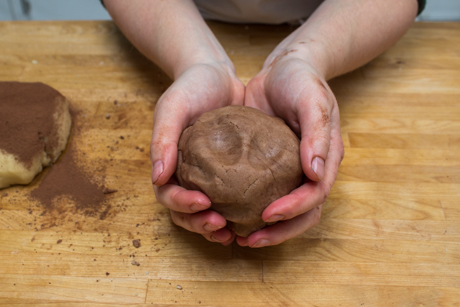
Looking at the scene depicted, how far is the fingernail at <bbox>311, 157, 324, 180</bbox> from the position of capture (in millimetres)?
1367

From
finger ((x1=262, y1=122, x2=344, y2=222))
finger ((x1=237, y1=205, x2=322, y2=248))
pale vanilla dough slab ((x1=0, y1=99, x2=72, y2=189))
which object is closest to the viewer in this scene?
finger ((x1=262, y1=122, x2=344, y2=222))

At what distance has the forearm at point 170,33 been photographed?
2.03 meters

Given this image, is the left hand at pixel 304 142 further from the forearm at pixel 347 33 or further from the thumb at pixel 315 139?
the forearm at pixel 347 33

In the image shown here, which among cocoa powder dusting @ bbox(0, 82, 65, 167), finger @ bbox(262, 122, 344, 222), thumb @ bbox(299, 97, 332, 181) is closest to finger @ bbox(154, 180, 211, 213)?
finger @ bbox(262, 122, 344, 222)

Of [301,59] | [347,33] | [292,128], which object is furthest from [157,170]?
[347,33]

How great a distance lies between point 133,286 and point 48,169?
86 cm

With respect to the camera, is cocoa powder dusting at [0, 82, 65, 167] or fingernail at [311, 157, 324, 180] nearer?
fingernail at [311, 157, 324, 180]

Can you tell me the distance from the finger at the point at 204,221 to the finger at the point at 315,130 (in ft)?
1.20

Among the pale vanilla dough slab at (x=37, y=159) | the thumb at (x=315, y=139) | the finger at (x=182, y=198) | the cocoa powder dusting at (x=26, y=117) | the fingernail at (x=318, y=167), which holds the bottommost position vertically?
the pale vanilla dough slab at (x=37, y=159)

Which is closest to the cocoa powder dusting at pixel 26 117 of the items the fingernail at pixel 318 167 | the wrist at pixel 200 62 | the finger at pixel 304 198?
the wrist at pixel 200 62

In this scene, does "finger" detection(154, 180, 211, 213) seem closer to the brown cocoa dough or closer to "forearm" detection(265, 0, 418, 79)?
the brown cocoa dough

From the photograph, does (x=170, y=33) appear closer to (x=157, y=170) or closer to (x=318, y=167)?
(x=157, y=170)

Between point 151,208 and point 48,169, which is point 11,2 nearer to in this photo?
point 48,169

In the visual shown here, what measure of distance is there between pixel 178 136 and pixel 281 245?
2.16 feet
